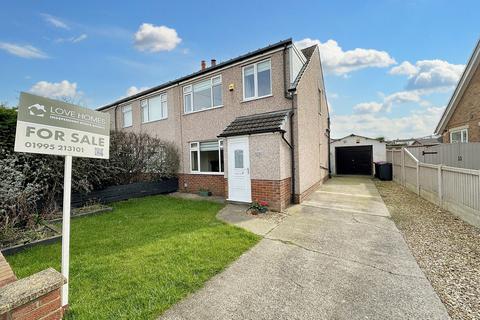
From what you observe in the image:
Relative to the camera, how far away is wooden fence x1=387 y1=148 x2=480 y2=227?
5.63 metres

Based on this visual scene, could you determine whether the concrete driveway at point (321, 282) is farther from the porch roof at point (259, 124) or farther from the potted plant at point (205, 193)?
the potted plant at point (205, 193)

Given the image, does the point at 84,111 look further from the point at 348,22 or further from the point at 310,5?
the point at 348,22

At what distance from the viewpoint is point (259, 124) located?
318 inches

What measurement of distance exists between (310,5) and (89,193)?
36.4 feet

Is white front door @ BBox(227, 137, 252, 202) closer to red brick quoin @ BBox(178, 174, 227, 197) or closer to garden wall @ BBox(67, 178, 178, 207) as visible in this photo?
red brick quoin @ BBox(178, 174, 227, 197)

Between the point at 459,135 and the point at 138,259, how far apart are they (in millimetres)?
18737

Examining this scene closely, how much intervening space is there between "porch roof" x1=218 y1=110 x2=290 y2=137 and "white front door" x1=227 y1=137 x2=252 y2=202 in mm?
300

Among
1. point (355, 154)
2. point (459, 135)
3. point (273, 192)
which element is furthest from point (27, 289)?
point (355, 154)

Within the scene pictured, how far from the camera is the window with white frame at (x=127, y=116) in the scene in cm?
1537

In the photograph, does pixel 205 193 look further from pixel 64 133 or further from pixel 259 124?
pixel 64 133

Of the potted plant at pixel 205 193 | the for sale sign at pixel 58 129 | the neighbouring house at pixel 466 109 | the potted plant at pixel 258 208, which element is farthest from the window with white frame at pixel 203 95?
the neighbouring house at pixel 466 109

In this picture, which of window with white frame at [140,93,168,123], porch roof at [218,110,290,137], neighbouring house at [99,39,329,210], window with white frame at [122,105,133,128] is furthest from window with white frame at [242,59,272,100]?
window with white frame at [122,105,133,128]

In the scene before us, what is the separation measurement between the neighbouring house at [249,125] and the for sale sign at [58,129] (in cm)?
538

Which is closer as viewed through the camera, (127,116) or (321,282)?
(321,282)
